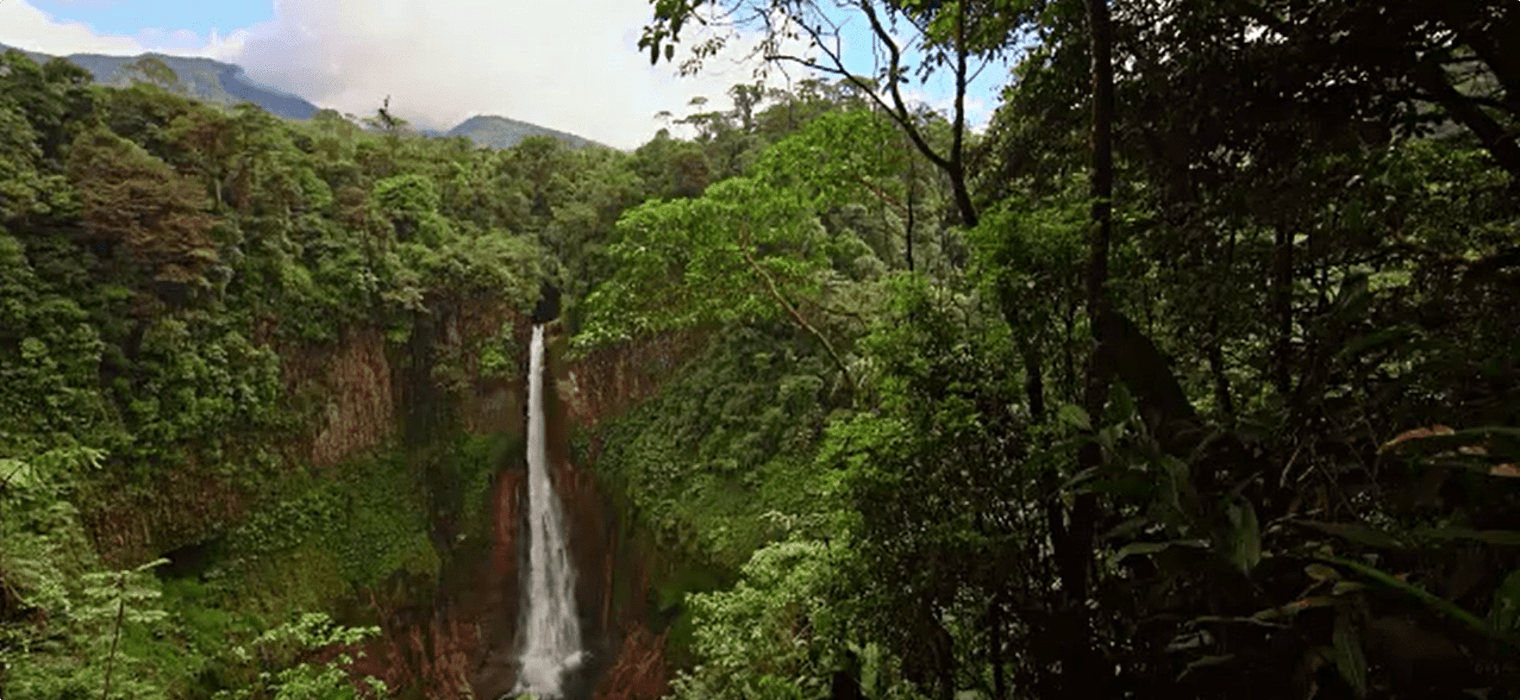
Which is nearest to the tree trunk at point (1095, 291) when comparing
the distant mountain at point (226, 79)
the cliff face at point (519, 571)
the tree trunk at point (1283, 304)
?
the tree trunk at point (1283, 304)

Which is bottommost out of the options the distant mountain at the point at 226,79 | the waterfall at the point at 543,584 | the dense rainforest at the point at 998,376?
the waterfall at the point at 543,584

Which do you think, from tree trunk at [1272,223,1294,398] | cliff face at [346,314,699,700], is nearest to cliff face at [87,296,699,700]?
cliff face at [346,314,699,700]

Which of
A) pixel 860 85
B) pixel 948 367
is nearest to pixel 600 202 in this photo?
pixel 860 85

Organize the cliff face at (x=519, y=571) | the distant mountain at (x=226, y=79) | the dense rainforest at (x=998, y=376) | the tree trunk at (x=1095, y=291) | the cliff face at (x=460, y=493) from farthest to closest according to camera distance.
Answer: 1. the distant mountain at (x=226, y=79)
2. the cliff face at (x=519, y=571)
3. the cliff face at (x=460, y=493)
4. the tree trunk at (x=1095, y=291)
5. the dense rainforest at (x=998, y=376)

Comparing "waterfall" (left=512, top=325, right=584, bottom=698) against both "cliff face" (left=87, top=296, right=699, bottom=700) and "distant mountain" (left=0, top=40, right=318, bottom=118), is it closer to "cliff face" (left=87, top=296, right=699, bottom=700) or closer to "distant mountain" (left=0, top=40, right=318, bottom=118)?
"cliff face" (left=87, top=296, right=699, bottom=700)

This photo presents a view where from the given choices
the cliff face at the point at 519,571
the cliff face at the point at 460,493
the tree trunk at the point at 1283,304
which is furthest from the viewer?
the cliff face at the point at 519,571

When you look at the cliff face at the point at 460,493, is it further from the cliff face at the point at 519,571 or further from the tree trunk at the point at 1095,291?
the tree trunk at the point at 1095,291

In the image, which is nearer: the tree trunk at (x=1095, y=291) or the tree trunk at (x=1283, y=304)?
the tree trunk at (x=1283, y=304)
